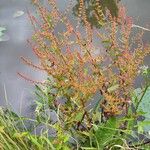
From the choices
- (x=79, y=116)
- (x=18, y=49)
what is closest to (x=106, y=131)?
(x=79, y=116)

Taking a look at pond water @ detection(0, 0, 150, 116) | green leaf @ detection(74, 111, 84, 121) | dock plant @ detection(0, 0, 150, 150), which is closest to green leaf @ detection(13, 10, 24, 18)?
pond water @ detection(0, 0, 150, 116)

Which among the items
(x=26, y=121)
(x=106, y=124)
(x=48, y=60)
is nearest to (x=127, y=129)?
(x=106, y=124)

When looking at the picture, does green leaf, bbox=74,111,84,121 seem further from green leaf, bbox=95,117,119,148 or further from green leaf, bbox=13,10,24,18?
green leaf, bbox=13,10,24,18

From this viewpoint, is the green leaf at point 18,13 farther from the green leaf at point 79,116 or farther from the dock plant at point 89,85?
the green leaf at point 79,116

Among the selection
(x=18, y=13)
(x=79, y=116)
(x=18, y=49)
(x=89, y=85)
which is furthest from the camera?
(x=18, y=13)

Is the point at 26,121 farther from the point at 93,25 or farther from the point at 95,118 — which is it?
the point at 93,25

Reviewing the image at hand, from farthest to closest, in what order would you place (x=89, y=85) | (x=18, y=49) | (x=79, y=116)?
(x=18, y=49), (x=79, y=116), (x=89, y=85)

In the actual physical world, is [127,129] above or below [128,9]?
below

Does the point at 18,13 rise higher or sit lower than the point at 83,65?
higher

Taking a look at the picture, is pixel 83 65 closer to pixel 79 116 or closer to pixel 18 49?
pixel 79 116
